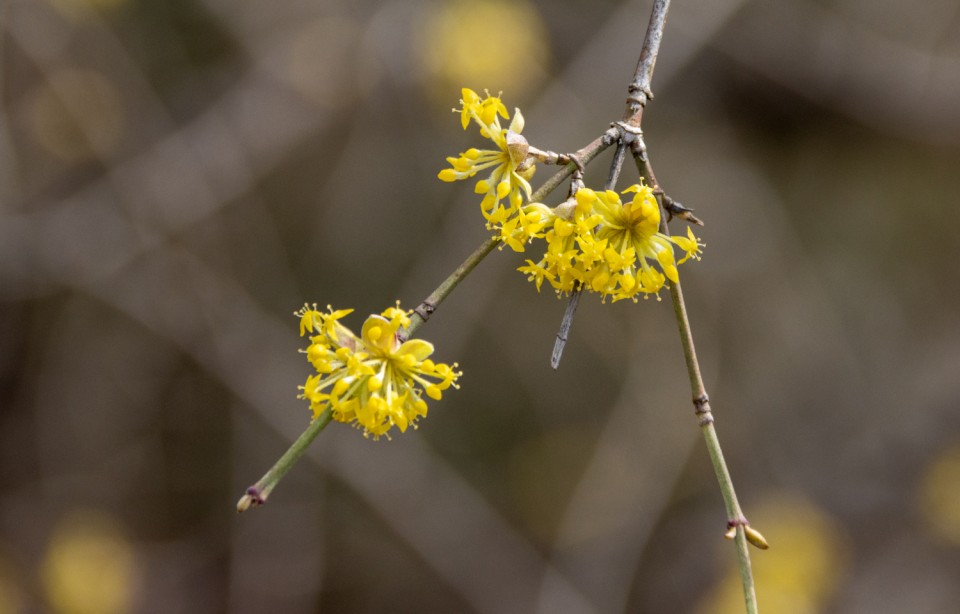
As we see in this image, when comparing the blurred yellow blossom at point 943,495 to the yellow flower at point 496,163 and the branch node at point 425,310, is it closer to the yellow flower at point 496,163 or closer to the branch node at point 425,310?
the yellow flower at point 496,163

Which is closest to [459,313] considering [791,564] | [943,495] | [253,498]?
[791,564]

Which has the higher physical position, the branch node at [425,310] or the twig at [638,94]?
the twig at [638,94]

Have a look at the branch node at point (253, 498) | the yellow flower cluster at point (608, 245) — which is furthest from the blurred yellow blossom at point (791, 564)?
the branch node at point (253, 498)

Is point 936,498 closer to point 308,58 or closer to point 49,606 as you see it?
point 308,58

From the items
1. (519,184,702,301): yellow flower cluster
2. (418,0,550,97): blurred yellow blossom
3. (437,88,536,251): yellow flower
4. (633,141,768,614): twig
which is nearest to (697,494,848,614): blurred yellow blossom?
(418,0,550,97): blurred yellow blossom

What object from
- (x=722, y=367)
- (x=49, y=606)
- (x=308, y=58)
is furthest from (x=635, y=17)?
(x=49, y=606)

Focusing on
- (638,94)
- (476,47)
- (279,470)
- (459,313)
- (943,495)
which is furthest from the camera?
(943,495)

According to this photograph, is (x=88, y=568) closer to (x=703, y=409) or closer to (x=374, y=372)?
(x=374, y=372)
